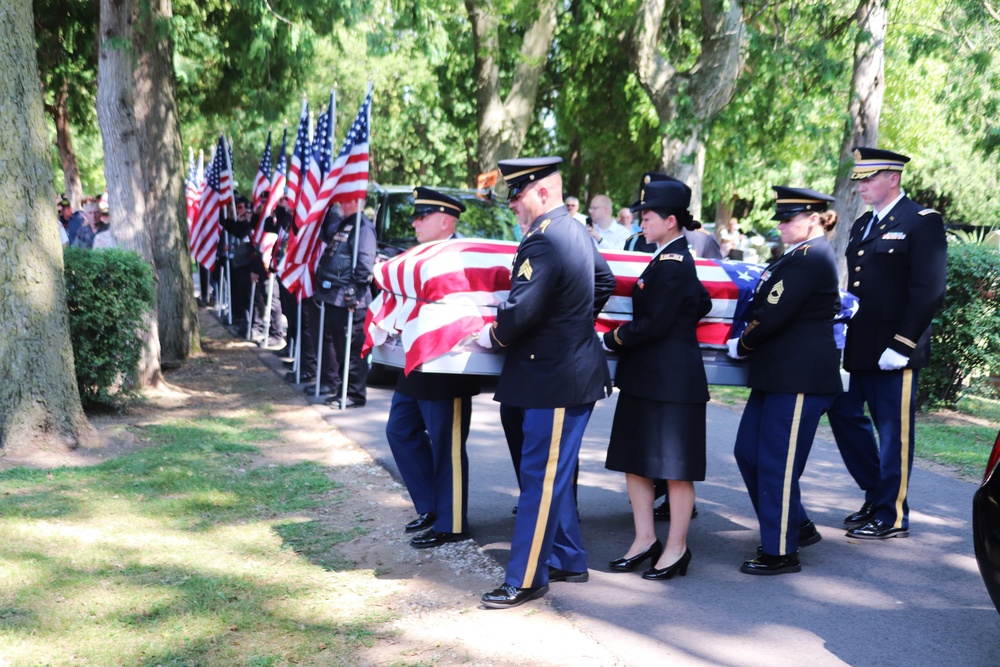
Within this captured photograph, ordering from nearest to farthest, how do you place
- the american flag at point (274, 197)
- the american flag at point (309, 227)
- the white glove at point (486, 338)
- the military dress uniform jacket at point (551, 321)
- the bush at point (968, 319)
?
the military dress uniform jacket at point (551, 321) → the white glove at point (486, 338) → the bush at point (968, 319) → the american flag at point (309, 227) → the american flag at point (274, 197)

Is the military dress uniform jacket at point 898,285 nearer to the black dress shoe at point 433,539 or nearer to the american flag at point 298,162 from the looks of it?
the black dress shoe at point 433,539

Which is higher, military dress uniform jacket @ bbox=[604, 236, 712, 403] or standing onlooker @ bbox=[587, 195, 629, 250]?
standing onlooker @ bbox=[587, 195, 629, 250]

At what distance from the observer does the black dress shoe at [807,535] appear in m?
5.79

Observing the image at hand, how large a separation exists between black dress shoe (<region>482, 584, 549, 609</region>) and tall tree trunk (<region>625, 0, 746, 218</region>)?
376 inches

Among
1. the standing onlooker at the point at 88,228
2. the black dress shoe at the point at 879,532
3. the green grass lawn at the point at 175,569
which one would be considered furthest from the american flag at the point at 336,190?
the standing onlooker at the point at 88,228

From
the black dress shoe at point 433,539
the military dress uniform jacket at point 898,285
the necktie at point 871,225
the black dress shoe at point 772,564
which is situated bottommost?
the black dress shoe at point 433,539

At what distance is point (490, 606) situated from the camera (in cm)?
469

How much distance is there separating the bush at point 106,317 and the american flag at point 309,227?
1.85 m

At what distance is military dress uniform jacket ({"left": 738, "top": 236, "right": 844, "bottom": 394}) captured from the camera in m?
5.17

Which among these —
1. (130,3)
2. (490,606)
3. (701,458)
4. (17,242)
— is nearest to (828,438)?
(701,458)

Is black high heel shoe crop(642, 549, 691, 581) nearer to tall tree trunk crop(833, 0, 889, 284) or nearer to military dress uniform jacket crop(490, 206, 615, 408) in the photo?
military dress uniform jacket crop(490, 206, 615, 408)

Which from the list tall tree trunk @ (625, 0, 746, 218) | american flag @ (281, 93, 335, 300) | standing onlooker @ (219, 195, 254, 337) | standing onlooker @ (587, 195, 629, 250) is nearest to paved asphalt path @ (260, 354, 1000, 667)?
american flag @ (281, 93, 335, 300)

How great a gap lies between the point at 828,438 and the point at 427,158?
2535cm

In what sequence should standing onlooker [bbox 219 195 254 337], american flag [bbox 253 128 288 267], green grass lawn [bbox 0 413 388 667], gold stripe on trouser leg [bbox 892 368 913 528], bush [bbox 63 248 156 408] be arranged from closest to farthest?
green grass lawn [bbox 0 413 388 667] < gold stripe on trouser leg [bbox 892 368 913 528] < bush [bbox 63 248 156 408] < american flag [bbox 253 128 288 267] < standing onlooker [bbox 219 195 254 337]
